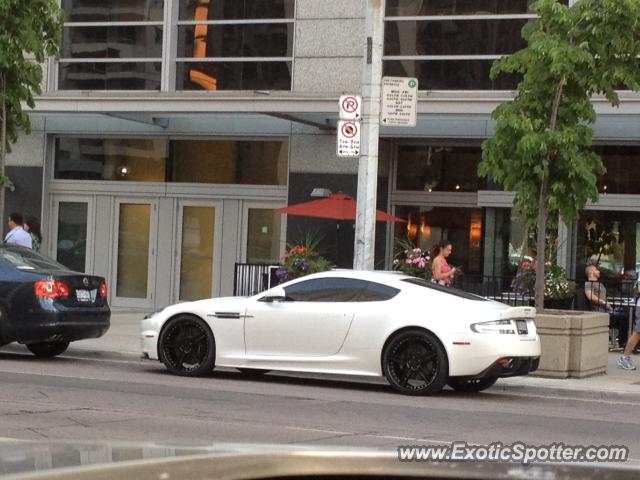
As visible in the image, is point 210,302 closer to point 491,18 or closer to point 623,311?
point 623,311

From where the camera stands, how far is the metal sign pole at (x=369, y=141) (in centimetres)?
1689

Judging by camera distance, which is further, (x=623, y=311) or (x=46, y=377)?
(x=623, y=311)

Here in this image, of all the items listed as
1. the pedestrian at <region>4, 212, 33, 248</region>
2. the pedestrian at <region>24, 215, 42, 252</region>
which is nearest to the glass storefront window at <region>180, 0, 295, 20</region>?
Answer: the pedestrian at <region>24, 215, 42, 252</region>

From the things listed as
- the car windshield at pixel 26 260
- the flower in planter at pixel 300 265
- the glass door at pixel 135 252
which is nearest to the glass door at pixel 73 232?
the glass door at pixel 135 252

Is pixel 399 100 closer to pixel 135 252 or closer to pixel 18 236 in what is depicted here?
pixel 18 236

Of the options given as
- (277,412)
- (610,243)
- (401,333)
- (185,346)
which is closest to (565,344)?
(401,333)

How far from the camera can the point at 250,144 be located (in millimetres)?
24344

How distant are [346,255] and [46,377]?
32.9ft

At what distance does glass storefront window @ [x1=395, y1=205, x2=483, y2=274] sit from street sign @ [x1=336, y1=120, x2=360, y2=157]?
6527mm

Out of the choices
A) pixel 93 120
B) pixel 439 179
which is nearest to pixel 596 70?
pixel 439 179

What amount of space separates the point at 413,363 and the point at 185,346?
2996mm

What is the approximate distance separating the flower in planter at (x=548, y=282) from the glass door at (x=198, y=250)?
718 cm

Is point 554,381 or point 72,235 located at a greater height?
point 72,235

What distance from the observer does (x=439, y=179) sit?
912 inches
